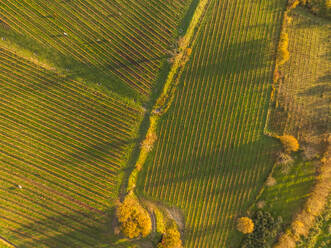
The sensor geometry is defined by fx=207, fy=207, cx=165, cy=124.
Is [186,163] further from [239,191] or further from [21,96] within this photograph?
[21,96]

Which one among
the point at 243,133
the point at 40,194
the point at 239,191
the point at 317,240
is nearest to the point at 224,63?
the point at 243,133

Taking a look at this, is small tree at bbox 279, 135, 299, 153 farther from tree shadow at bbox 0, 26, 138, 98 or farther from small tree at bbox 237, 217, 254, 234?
tree shadow at bbox 0, 26, 138, 98

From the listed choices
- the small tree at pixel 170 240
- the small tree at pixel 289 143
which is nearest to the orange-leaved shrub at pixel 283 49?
the small tree at pixel 289 143

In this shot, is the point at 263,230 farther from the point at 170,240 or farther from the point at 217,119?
the point at 217,119

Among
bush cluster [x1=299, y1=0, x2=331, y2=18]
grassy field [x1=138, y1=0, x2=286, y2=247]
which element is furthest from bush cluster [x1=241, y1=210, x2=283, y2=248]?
bush cluster [x1=299, y1=0, x2=331, y2=18]

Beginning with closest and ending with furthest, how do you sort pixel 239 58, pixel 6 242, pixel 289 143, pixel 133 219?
1. pixel 133 219
2. pixel 289 143
3. pixel 6 242
4. pixel 239 58

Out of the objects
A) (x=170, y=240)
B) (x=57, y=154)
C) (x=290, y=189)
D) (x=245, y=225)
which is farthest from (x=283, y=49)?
(x=57, y=154)

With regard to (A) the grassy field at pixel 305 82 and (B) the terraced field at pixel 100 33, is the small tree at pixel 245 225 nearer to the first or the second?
(A) the grassy field at pixel 305 82
